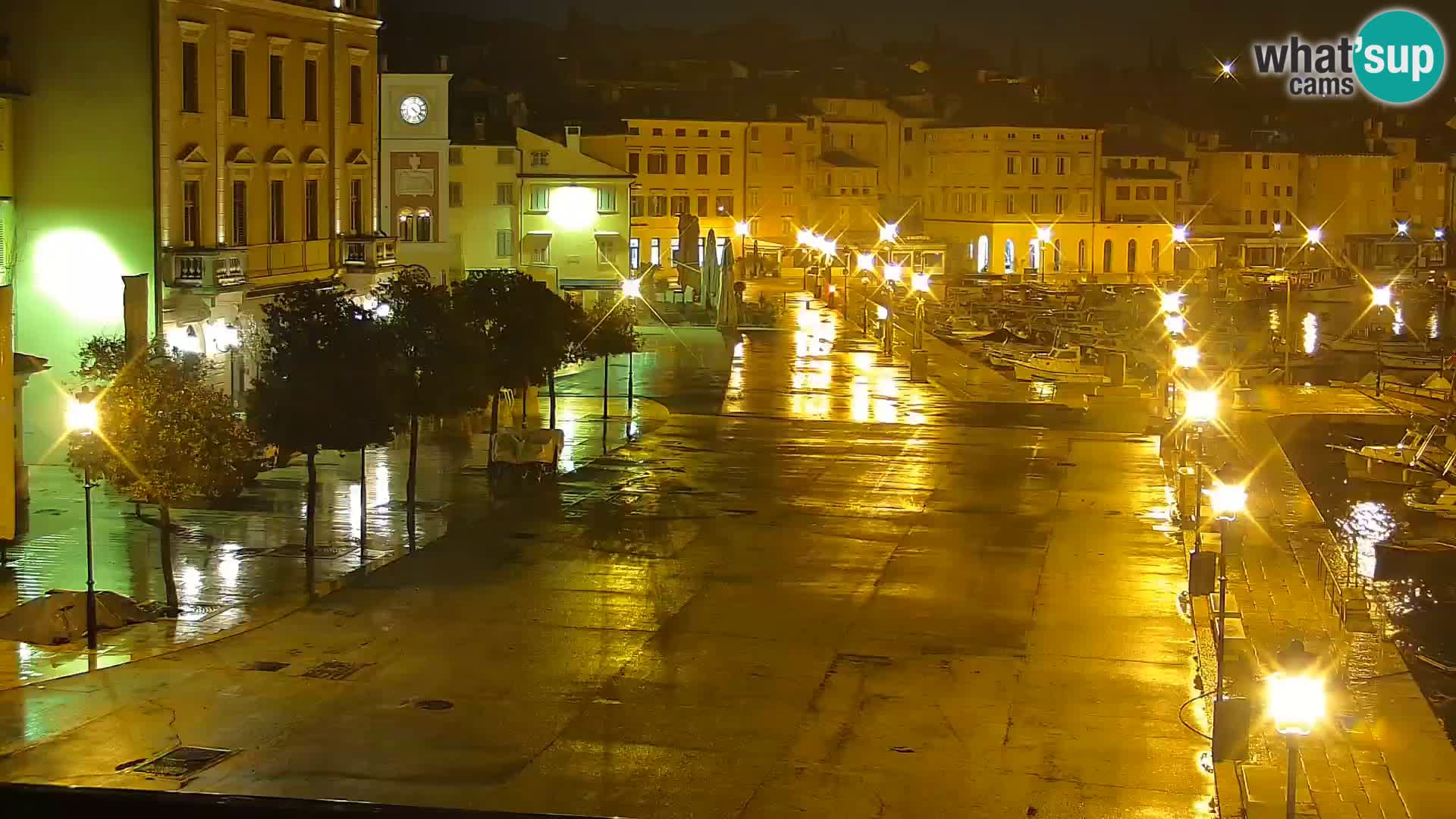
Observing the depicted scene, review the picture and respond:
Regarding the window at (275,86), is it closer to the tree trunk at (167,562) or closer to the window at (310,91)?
the window at (310,91)

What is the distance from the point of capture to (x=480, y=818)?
714 cm

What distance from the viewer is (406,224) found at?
59.7 m

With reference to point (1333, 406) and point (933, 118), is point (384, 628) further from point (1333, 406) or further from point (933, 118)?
point (933, 118)

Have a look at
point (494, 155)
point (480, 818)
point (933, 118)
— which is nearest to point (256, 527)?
point (480, 818)

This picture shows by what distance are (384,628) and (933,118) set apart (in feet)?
330

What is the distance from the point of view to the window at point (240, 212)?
35.5 m

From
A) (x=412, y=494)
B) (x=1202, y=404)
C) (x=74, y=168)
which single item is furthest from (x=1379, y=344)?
(x=412, y=494)

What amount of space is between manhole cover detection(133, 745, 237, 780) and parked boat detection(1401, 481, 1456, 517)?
2421 centimetres

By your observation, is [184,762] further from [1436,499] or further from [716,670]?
[1436,499]

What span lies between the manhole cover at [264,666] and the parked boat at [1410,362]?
49700 millimetres

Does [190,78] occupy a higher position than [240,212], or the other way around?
[190,78]

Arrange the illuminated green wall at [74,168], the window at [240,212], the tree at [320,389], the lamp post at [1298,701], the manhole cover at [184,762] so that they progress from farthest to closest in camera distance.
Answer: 1. the window at [240,212]
2. the illuminated green wall at [74,168]
3. the tree at [320,389]
4. the manhole cover at [184,762]
5. the lamp post at [1298,701]

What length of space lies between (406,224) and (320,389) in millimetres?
36304

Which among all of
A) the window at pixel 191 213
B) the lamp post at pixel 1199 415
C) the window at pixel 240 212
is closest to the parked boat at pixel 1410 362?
the lamp post at pixel 1199 415
